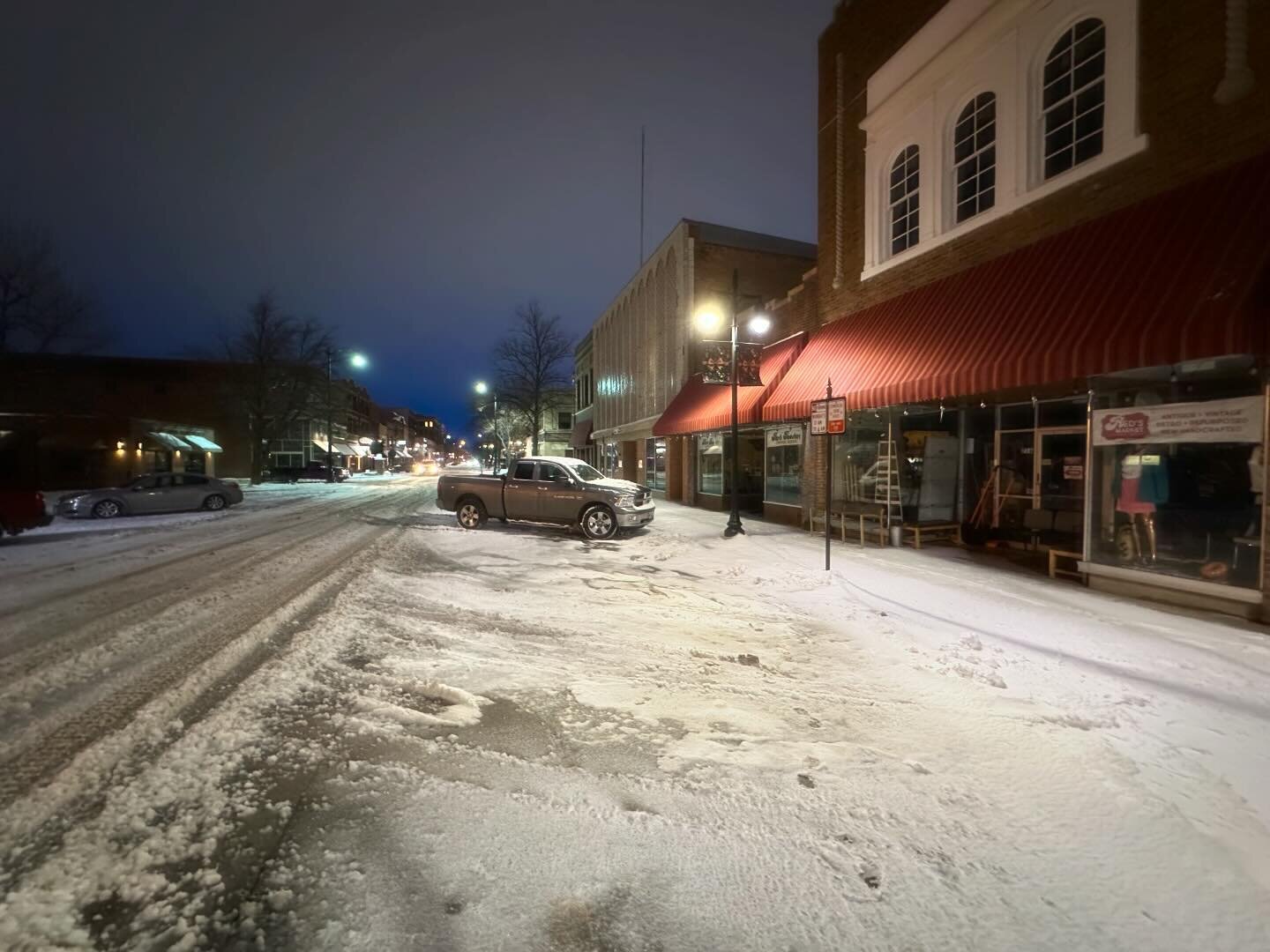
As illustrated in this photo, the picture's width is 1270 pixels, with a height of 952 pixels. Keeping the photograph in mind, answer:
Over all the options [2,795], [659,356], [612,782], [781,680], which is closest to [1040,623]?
[781,680]

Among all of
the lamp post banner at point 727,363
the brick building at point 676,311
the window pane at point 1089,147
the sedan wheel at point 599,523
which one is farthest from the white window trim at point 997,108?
the sedan wheel at point 599,523

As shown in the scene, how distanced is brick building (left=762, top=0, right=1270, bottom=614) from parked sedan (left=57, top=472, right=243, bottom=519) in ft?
61.5

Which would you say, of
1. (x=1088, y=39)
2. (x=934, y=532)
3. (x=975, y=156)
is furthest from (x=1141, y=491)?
(x=1088, y=39)

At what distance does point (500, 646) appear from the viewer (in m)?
5.45


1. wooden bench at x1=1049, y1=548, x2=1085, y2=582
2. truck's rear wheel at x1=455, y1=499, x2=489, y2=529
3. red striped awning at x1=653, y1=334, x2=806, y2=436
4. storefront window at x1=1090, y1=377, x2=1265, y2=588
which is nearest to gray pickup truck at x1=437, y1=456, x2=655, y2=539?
truck's rear wheel at x1=455, y1=499, x2=489, y2=529

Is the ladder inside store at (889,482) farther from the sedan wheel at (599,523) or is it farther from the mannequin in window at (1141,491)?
the sedan wheel at (599,523)

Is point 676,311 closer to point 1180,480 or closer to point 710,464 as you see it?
point 710,464

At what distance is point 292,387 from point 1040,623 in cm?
4281

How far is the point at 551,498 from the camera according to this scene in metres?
13.5

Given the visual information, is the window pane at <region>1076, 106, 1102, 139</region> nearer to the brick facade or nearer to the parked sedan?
the brick facade

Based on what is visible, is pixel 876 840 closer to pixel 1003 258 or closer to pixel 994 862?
pixel 994 862

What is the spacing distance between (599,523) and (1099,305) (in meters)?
9.43

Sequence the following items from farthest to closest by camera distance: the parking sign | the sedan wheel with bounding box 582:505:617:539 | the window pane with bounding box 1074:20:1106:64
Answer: the sedan wheel with bounding box 582:505:617:539 < the parking sign < the window pane with bounding box 1074:20:1106:64

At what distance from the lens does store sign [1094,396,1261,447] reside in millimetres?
6543
